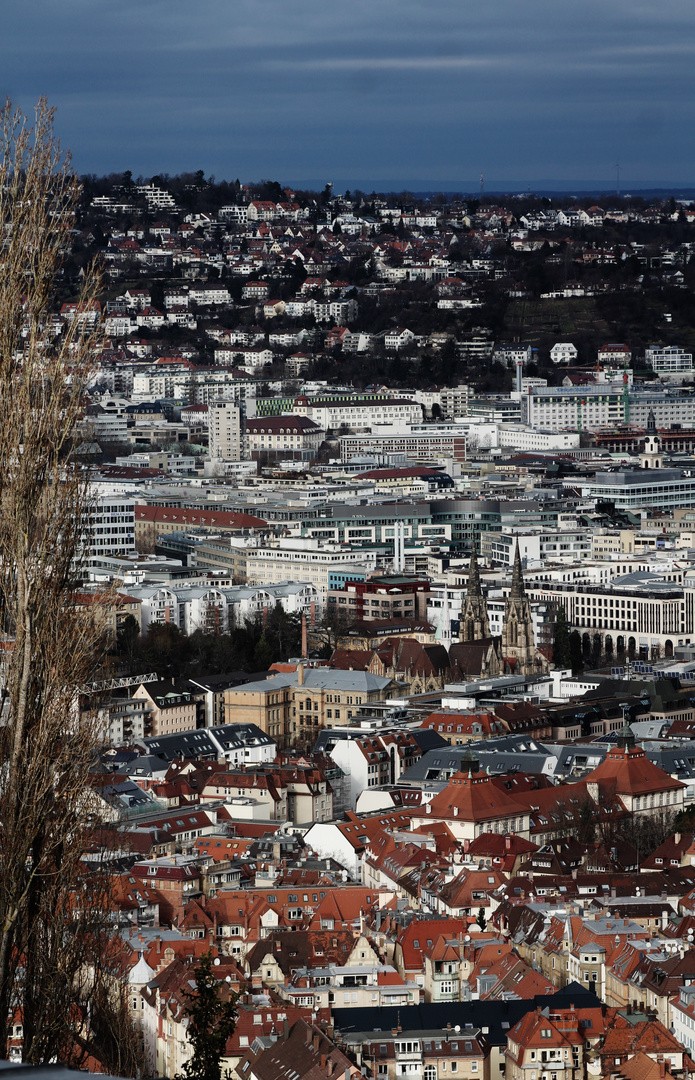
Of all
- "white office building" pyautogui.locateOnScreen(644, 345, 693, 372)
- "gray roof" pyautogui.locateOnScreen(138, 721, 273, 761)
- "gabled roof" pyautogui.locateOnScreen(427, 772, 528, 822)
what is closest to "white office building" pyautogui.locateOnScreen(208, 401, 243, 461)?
"white office building" pyautogui.locateOnScreen(644, 345, 693, 372)

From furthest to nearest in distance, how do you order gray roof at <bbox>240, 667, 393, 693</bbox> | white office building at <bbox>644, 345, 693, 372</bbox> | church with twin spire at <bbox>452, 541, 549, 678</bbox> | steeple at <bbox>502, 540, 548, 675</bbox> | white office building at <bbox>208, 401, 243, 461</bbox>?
white office building at <bbox>644, 345, 693, 372</bbox> → white office building at <bbox>208, 401, 243, 461</bbox> → steeple at <bbox>502, 540, 548, 675</bbox> → church with twin spire at <bbox>452, 541, 549, 678</bbox> → gray roof at <bbox>240, 667, 393, 693</bbox>

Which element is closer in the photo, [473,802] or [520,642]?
[473,802]

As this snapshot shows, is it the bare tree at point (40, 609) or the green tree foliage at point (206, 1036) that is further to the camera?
the green tree foliage at point (206, 1036)

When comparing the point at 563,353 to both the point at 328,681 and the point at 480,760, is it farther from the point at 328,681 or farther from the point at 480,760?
Result: the point at 480,760

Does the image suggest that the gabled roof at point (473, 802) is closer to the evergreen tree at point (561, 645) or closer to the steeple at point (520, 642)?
the steeple at point (520, 642)

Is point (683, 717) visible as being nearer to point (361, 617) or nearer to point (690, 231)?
point (361, 617)

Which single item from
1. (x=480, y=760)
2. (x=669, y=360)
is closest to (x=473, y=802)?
(x=480, y=760)

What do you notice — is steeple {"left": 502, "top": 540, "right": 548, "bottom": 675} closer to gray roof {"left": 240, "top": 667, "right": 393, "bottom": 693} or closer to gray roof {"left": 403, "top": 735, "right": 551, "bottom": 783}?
gray roof {"left": 240, "top": 667, "right": 393, "bottom": 693}

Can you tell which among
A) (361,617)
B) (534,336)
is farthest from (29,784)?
(534,336)

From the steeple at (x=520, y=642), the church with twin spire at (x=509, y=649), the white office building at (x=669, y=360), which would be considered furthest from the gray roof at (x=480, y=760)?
the white office building at (x=669, y=360)
